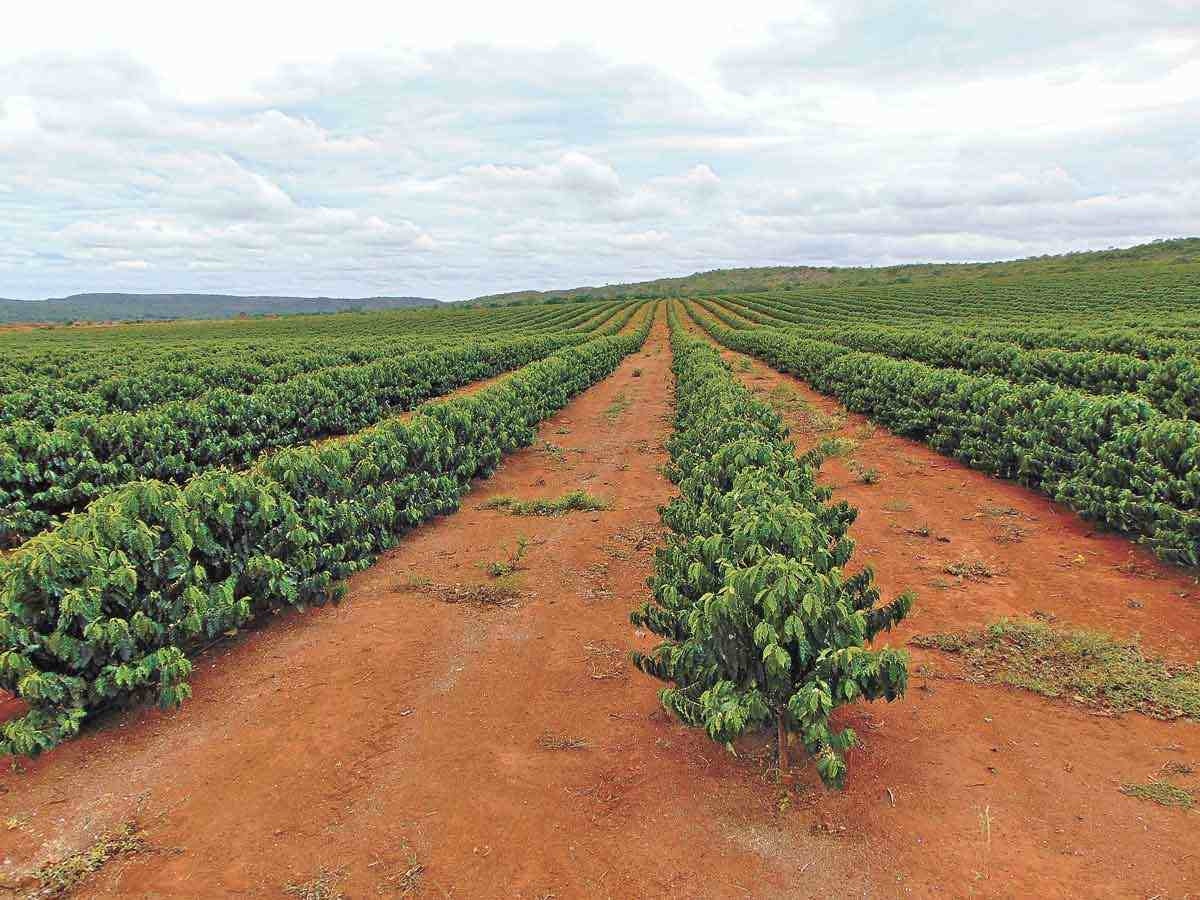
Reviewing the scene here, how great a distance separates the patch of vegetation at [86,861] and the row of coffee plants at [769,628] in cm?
332

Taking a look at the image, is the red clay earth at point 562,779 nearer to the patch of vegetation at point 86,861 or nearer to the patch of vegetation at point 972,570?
the patch of vegetation at point 86,861

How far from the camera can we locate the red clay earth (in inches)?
149

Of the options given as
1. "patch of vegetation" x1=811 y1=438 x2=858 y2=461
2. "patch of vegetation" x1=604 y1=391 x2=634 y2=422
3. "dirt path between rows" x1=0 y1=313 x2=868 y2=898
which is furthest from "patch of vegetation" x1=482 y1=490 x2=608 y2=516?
"patch of vegetation" x1=604 y1=391 x2=634 y2=422

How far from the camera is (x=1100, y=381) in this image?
16875mm

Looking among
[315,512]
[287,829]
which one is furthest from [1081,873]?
[315,512]

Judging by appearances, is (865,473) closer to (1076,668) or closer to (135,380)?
(1076,668)

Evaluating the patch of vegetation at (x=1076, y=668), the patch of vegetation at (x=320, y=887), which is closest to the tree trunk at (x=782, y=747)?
the patch of vegetation at (x=1076, y=668)

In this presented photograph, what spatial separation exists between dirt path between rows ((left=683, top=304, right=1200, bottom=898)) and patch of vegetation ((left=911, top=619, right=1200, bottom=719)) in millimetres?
171

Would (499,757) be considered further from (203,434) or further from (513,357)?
(513,357)

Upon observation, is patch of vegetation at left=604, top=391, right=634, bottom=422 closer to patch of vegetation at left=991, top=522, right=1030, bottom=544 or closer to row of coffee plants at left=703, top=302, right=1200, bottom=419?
row of coffee plants at left=703, top=302, right=1200, bottom=419

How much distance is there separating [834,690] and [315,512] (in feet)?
19.5

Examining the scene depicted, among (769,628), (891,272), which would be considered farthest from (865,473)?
(891,272)

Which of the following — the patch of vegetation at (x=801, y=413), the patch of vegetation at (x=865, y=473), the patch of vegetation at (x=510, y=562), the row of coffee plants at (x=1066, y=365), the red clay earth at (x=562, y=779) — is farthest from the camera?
the patch of vegetation at (x=801, y=413)

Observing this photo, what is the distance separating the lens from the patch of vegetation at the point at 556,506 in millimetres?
10938
